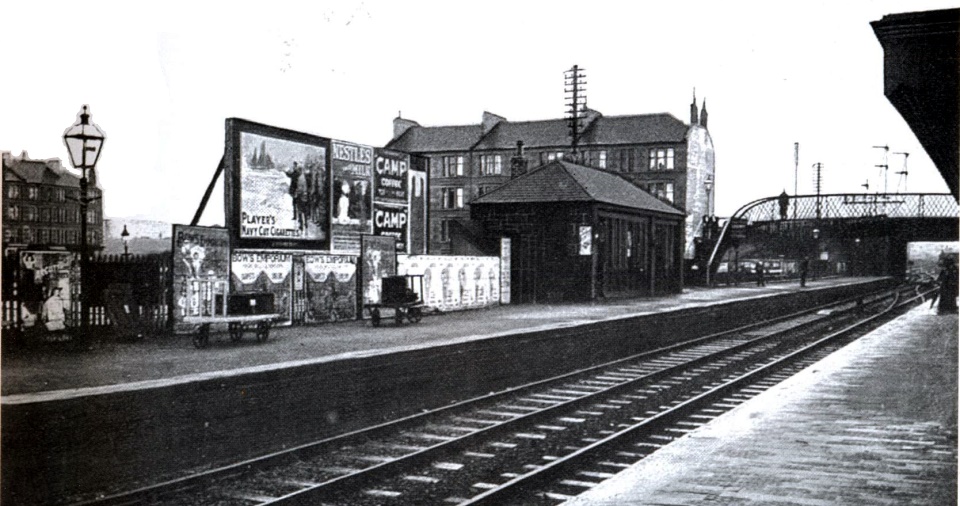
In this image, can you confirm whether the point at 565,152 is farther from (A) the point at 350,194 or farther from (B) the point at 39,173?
(B) the point at 39,173

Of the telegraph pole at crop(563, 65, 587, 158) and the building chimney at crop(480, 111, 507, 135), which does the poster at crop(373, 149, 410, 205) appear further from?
the building chimney at crop(480, 111, 507, 135)

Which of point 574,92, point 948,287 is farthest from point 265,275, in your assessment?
point 574,92

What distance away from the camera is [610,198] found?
29.3 m

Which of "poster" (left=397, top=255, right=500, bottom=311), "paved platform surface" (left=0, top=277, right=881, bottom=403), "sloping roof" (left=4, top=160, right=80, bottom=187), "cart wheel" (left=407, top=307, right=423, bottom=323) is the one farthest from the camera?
"poster" (left=397, top=255, right=500, bottom=311)

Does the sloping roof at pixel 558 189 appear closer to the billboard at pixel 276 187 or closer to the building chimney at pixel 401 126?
the billboard at pixel 276 187

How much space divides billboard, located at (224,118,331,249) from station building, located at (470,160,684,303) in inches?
359

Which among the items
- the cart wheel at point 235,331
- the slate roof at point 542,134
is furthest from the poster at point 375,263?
the slate roof at point 542,134

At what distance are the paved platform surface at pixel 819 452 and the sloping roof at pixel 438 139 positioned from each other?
190 feet

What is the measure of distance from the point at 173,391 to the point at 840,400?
762 cm

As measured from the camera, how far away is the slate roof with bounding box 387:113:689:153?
6281cm

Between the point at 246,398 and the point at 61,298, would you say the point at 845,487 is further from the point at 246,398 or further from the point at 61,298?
the point at 61,298

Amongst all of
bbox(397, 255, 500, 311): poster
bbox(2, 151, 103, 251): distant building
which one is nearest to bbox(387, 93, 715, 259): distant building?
bbox(397, 255, 500, 311): poster

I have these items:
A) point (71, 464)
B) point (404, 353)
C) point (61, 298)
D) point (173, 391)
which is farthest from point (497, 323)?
point (71, 464)

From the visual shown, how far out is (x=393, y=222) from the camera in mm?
22234
